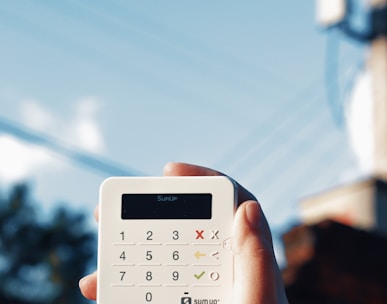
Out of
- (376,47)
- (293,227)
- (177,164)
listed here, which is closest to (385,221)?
(376,47)

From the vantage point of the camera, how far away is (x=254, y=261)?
162cm

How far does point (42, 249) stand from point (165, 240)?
140ft

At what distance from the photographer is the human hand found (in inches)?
62.4

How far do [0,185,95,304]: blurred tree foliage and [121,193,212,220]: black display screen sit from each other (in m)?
39.4

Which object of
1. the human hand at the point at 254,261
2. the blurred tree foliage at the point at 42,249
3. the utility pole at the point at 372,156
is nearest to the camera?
the human hand at the point at 254,261

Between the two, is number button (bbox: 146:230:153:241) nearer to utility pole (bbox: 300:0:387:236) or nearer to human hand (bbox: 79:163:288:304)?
human hand (bbox: 79:163:288:304)

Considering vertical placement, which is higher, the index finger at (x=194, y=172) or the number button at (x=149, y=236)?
the index finger at (x=194, y=172)

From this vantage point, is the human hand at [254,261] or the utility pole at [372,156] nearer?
the human hand at [254,261]

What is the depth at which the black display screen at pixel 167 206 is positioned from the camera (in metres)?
1.89

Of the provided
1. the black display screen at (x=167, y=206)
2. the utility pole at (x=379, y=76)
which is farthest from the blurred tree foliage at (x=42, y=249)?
the black display screen at (x=167, y=206)

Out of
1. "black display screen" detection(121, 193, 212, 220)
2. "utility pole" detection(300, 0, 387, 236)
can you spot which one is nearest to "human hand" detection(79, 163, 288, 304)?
"black display screen" detection(121, 193, 212, 220)

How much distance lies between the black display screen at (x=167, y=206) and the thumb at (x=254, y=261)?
0.17 meters

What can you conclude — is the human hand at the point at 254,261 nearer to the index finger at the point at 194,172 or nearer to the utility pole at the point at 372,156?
the index finger at the point at 194,172

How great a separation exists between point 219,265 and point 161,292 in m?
0.12
